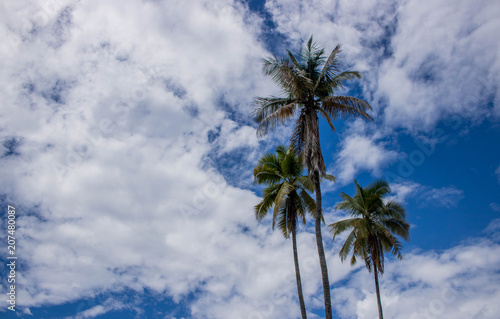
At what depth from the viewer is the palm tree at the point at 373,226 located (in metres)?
22.6

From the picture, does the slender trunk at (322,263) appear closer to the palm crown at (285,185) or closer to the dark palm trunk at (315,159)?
the dark palm trunk at (315,159)

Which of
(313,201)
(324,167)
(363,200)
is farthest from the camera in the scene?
(363,200)

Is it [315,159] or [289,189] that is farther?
[289,189]

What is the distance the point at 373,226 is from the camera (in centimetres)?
2322

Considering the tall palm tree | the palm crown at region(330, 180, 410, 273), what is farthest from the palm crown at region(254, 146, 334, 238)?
the palm crown at region(330, 180, 410, 273)

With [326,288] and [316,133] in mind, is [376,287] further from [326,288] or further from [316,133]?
[316,133]

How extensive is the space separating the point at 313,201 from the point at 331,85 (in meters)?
7.49

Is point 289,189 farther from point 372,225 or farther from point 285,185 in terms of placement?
point 372,225

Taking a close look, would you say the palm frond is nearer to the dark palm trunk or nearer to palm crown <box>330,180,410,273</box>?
the dark palm trunk

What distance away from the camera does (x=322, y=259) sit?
14414 mm

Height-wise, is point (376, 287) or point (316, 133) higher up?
point (316, 133)

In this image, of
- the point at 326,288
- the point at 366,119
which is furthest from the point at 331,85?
the point at 326,288

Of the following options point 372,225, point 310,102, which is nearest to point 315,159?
point 310,102

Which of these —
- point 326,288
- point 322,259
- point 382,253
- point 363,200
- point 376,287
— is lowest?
point 326,288
